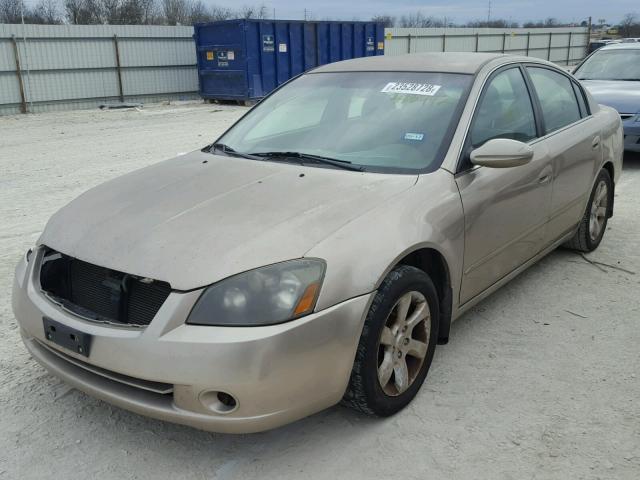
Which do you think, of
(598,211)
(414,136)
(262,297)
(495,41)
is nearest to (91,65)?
(598,211)

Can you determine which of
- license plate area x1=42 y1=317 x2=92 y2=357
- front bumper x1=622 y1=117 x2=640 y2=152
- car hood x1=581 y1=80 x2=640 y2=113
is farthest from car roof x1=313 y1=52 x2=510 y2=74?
car hood x1=581 y1=80 x2=640 y2=113

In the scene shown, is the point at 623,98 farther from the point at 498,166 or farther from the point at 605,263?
the point at 498,166

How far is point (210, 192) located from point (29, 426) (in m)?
1.32

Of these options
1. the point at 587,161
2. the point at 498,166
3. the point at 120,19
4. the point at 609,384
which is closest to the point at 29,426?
the point at 498,166

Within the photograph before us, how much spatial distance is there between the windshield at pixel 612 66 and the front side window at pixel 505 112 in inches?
248

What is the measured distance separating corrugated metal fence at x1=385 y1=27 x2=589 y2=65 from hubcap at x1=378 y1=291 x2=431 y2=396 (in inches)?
905

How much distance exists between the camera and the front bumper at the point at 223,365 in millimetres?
2242

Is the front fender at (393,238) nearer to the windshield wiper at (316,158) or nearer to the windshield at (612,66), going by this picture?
the windshield wiper at (316,158)

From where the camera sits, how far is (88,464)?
99.7 inches

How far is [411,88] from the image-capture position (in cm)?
357

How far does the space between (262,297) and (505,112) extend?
2142 mm

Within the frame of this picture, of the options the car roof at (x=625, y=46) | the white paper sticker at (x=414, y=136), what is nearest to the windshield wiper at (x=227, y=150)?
the white paper sticker at (x=414, y=136)

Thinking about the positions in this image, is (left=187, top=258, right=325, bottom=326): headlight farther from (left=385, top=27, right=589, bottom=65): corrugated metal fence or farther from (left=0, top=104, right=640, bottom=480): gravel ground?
(left=385, top=27, right=589, bottom=65): corrugated metal fence

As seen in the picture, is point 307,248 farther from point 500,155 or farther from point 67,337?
point 500,155
